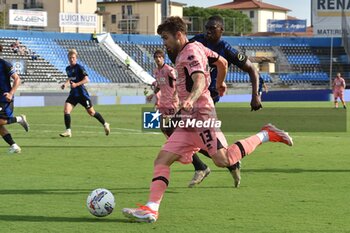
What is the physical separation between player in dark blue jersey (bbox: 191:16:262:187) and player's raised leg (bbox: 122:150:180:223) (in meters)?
1.79

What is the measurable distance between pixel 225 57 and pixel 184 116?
7.14ft

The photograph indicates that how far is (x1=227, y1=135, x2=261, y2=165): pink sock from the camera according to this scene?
803 cm

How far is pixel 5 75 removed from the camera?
13.5 metres

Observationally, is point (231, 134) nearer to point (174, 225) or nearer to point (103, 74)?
point (174, 225)

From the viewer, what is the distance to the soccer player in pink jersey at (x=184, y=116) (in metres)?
7.11

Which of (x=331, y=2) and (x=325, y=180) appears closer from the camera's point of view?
(x=325, y=180)

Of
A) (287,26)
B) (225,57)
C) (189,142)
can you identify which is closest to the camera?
(189,142)

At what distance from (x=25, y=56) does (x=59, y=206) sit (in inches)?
1894

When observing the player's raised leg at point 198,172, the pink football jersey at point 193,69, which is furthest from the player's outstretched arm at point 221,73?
the player's raised leg at point 198,172

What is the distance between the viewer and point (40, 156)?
45.2 feet

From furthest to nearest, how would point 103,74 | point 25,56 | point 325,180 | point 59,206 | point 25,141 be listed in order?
point 103,74
point 25,56
point 25,141
point 325,180
point 59,206

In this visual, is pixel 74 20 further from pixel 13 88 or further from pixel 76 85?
pixel 13 88

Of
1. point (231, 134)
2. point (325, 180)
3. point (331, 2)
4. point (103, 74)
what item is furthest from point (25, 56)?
point (325, 180)

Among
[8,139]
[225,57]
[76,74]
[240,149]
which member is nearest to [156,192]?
[240,149]
